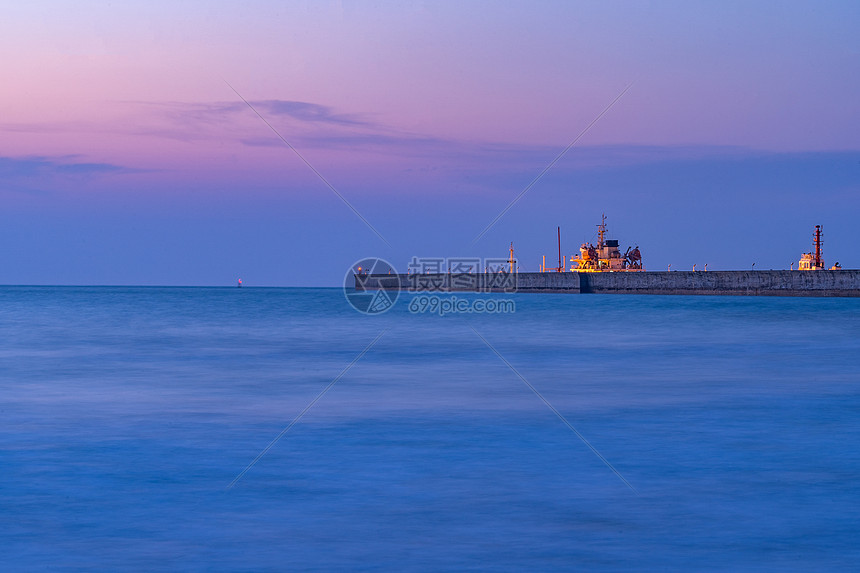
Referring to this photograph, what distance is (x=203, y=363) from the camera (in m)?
25.5

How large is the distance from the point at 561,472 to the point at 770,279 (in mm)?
94436

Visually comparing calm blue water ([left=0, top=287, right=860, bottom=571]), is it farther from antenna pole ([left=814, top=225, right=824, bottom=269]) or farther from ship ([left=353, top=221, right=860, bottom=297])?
antenna pole ([left=814, top=225, right=824, bottom=269])

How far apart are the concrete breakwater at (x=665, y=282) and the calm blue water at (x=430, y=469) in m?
74.5

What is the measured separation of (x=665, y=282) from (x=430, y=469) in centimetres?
10224

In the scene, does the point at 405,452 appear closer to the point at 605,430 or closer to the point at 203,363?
the point at 605,430

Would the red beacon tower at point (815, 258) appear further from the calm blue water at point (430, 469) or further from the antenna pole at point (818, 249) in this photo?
the calm blue water at point (430, 469)

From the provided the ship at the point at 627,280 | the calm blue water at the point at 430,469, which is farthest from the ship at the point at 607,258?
the calm blue water at the point at 430,469

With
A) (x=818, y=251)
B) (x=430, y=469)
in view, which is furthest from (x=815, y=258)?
(x=430, y=469)

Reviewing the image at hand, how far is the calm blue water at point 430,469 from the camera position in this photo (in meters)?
7.22

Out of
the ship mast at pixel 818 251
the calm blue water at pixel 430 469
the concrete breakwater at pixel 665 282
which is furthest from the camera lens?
the ship mast at pixel 818 251

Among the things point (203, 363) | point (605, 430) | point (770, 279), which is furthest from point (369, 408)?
point (770, 279)

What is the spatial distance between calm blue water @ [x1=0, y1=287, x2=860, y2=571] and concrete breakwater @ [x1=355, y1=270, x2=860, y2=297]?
74474 millimetres

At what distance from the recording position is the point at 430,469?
10406 mm

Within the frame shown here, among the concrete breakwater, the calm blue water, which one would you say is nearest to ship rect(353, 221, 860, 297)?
the concrete breakwater
